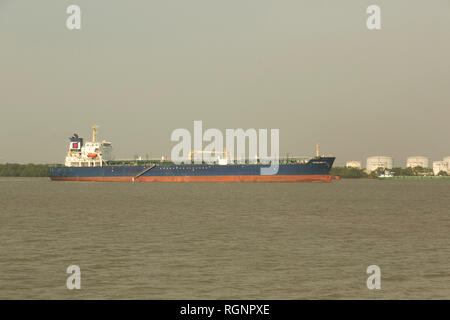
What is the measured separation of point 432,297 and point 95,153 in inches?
3932

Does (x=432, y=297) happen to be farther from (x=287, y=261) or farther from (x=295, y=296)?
(x=287, y=261)

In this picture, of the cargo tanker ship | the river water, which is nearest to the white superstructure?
the cargo tanker ship

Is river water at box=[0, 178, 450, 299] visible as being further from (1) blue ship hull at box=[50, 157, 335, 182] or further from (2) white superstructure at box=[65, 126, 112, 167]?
(2) white superstructure at box=[65, 126, 112, 167]

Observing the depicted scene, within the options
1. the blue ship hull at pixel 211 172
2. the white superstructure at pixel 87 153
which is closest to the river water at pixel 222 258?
the blue ship hull at pixel 211 172

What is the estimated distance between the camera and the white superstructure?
10694 cm

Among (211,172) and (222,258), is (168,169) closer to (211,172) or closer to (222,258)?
(211,172)

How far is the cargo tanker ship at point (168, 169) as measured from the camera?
90.5m

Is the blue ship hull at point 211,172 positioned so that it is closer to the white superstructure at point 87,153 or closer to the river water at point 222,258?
the white superstructure at point 87,153

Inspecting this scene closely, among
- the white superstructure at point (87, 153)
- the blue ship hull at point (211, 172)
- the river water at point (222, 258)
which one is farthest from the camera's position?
the white superstructure at point (87, 153)

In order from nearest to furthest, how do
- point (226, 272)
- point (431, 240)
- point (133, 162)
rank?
point (226, 272), point (431, 240), point (133, 162)

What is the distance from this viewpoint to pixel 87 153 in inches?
4210

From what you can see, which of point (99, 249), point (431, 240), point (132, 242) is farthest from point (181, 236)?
→ point (431, 240)

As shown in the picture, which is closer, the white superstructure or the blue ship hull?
the blue ship hull
